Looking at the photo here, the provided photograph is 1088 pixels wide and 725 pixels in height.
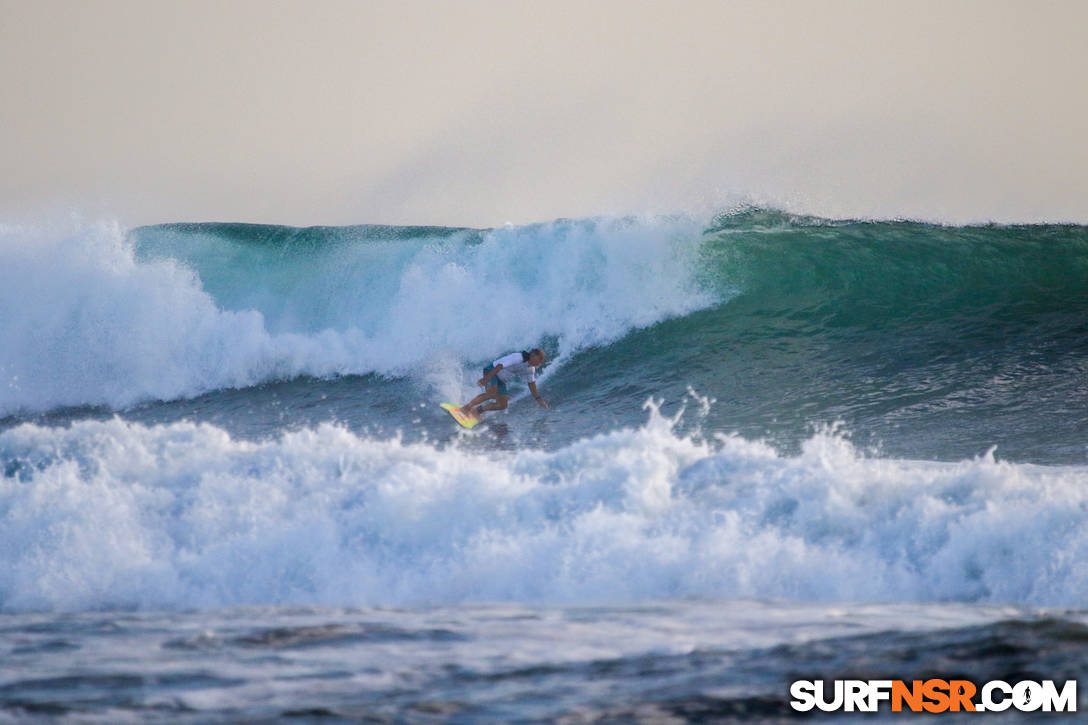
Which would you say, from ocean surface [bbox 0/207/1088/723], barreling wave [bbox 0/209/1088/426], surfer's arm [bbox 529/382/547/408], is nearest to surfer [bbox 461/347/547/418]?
surfer's arm [bbox 529/382/547/408]

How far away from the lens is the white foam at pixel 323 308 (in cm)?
1399

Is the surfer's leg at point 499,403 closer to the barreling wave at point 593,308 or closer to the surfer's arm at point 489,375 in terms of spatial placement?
the surfer's arm at point 489,375

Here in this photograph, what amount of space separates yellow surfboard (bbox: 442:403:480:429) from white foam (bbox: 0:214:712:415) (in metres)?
2.36

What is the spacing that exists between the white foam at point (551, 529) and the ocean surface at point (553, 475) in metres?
0.03

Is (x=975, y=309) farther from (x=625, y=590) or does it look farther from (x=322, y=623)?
(x=322, y=623)

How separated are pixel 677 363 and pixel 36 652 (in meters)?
9.02

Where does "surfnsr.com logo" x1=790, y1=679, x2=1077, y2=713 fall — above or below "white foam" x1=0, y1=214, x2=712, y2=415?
below

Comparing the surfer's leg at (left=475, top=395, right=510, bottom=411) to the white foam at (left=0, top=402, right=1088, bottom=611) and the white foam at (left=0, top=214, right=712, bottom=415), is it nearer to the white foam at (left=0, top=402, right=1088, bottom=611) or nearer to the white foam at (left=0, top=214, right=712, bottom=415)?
the white foam at (left=0, top=214, right=712, bottom=415)

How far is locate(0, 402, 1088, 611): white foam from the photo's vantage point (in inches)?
203

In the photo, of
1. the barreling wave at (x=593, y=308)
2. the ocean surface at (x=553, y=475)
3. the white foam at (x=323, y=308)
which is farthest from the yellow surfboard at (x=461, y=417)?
the white foam at (x=323, y=308)

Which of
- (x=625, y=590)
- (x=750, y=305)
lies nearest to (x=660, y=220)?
(x=750, y=305)

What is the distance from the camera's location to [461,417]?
1111 centimetres

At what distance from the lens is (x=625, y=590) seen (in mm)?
5094

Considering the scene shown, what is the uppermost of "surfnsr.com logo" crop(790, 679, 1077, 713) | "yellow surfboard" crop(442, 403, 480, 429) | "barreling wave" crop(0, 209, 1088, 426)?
"barreling wave" crop(0, 209, 1088, 426)
